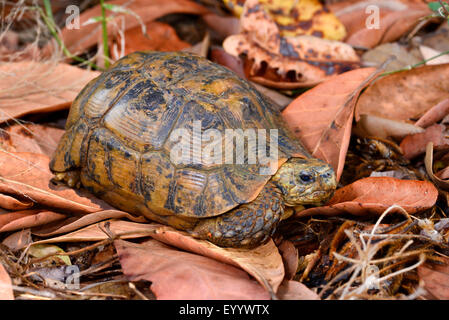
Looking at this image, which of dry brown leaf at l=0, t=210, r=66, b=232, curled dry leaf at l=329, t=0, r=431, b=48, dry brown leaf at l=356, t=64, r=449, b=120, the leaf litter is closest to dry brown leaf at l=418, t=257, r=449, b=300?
the leaf litter

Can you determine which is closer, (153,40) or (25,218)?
(25,218)

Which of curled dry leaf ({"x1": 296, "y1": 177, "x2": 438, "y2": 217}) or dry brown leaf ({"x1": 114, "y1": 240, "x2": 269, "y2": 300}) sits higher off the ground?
curled dry leaf ({"x1": 296, "y1": 177, "x2": 438, "y2": 217})

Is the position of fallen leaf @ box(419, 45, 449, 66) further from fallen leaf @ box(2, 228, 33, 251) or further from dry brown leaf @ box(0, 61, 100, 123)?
fallen leaf @ box(2, 228, 33, 251)

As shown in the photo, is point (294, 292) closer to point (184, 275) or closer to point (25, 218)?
point (184, 275)

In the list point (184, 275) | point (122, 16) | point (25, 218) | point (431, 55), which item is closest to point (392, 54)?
point (431, 55)

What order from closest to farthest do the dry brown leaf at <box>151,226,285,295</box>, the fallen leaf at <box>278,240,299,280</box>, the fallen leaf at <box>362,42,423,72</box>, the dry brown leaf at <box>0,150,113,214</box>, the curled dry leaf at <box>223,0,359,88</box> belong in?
the dry brown leaf at <box>151,226,285,295</box>, the fallen leaf at <box>278,240,299,280</box>, the dry brown leaf at <box>0,150,113,214</box>, the curled dry leaf at <box>223,0,359,88</box>, the fallen leaf at <box>362,42,423,72</box>

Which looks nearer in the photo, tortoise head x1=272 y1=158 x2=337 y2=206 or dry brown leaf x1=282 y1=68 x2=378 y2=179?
tortoise head x1=272 y1=158 x2=337 y2=206
